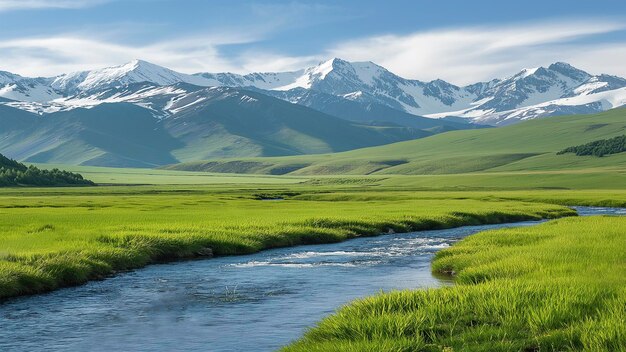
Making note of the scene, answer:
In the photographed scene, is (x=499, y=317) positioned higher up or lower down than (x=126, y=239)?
lower down

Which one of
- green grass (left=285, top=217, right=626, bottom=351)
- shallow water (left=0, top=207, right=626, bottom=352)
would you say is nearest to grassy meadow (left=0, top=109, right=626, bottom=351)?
green grass (left=285, top=217, right=626, bottom=351)

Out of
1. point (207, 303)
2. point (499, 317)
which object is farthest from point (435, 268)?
point (499, 317)

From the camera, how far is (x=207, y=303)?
29172 millimetres

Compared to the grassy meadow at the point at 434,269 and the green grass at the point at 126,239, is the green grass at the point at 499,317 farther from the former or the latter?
the green grass at the point at 126,239

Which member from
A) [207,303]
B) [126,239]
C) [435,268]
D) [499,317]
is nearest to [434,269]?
[435,268]

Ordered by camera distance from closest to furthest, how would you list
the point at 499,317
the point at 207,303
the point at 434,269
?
the point at 499,317, the point at 207,303, the point at 434,269

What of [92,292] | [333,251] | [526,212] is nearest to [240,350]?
[92,292]

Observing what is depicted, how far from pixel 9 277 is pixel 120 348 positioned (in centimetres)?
1121

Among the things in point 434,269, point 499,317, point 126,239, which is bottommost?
point 434,269

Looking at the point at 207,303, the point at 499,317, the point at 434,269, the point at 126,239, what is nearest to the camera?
the point at 499,317

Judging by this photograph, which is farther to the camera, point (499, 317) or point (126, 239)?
point (126, 239)

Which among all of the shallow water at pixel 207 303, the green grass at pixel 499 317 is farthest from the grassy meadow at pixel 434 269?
the shallow water at pixel 207 303

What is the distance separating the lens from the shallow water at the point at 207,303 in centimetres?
2298

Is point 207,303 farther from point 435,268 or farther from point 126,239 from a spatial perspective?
point 126,239
